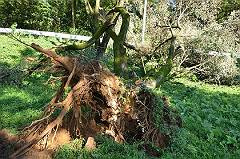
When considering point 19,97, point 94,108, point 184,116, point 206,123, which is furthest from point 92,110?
point 19,97

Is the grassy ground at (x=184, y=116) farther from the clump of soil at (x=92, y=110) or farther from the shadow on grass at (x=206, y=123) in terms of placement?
the clump of soil at (x=92, y=110)

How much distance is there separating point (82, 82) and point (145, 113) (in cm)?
119

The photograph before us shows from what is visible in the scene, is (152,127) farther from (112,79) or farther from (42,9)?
(42,9)

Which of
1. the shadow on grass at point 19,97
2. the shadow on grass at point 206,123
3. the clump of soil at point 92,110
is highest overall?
the clump of soil at point 92,110

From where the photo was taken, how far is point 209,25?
14.2m

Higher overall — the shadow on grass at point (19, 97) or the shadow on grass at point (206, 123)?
the shadow on grass at point (19, 97)

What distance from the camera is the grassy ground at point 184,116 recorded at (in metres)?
7.18

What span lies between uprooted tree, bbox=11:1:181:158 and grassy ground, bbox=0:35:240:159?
0.30m

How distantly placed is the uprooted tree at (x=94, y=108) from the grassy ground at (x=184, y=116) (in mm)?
300

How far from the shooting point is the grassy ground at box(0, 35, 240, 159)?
283 inches

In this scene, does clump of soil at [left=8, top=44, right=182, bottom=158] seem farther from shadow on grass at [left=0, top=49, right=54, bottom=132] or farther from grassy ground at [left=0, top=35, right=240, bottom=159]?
shadow on grass at [left=0, top=49, right=54, bottom=132]

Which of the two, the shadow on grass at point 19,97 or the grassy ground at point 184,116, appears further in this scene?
the shadow on grass at point 19,97

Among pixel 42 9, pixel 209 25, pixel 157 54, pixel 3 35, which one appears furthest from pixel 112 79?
pixel 42 9

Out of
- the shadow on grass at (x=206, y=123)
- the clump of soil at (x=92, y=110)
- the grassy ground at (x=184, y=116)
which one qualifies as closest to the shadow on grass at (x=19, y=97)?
the grassy ground at (x=184, y=116)
